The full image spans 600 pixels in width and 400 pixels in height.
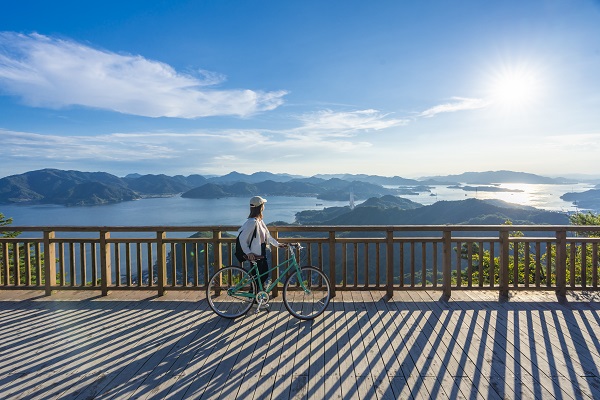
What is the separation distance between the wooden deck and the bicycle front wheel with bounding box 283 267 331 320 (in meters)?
0.16

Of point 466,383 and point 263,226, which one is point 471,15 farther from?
point 466,383

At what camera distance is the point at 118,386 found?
2.82m

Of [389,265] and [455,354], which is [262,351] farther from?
[389,265]

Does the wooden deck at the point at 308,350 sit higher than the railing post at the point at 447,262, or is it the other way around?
the railing post at the point at 447,262

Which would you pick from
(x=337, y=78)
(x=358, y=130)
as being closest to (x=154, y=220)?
(x=358, y=130)

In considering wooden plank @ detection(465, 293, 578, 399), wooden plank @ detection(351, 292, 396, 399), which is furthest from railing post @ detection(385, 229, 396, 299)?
wooden plank @ detection(465, 293, 578, 399)

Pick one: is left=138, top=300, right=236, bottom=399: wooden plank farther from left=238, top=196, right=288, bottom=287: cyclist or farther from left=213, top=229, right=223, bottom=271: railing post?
left=213, top=229, right=223, bottom=271: railing post

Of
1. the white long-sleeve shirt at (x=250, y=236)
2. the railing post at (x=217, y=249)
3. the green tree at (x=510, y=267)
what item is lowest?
the green tree at (x=510, y=267)

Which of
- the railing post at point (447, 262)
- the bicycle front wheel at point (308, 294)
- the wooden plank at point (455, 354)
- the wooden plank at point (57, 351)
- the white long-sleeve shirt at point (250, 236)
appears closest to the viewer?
the wooden plank at point (455, 354)

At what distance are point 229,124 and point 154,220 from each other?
44.9 m

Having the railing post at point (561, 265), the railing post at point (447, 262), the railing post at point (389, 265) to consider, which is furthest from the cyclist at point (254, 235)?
the railing post at point (561, 265)

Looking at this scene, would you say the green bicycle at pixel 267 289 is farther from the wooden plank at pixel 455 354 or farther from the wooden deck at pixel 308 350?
the wooden plank at pixel 455 354

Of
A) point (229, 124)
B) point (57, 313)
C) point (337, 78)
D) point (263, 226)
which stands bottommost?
point (57, 313)

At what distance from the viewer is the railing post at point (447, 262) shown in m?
5.09
